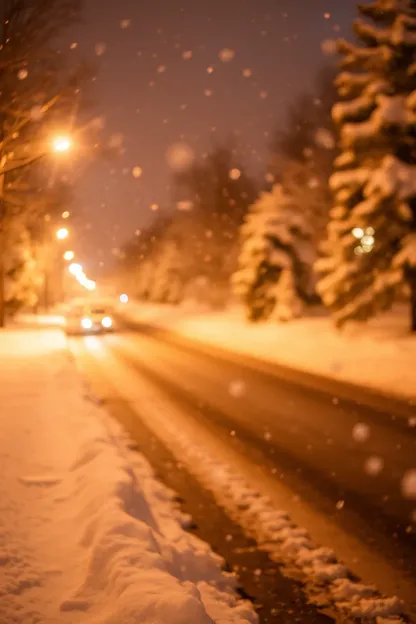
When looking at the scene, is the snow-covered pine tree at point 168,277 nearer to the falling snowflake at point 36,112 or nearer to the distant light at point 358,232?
the distant light at point 358,232

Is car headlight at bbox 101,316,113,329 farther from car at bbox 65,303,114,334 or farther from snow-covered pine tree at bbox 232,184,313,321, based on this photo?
snow-covered pine tree at bbox 232,184,313,321

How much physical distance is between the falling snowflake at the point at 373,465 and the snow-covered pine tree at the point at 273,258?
75.2 ft

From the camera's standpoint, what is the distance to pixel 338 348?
66.9 ft

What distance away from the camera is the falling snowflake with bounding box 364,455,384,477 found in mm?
7660

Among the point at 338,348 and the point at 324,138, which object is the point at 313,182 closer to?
the point at 324,138

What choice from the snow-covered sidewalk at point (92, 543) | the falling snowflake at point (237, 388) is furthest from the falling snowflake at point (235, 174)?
the snow-covered sidewalk at point (92, 543)

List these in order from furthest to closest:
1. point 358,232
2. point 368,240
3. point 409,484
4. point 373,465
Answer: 1. point 358,232
2. point 368,240
3. point 373,465
4. point 409,484

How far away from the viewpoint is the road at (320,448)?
5.65 m

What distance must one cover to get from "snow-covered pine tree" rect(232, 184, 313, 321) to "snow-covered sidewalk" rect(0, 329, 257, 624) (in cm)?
2374

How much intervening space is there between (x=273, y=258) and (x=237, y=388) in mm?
17945

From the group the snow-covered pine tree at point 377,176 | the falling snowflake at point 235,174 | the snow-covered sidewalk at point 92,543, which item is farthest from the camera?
the falling snowflake at point 235,174

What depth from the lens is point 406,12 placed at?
2091 centimetres

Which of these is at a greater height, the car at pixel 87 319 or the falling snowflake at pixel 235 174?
the falling snowflake at pixel 235 174

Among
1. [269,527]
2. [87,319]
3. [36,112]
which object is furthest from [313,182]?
[269,527]
